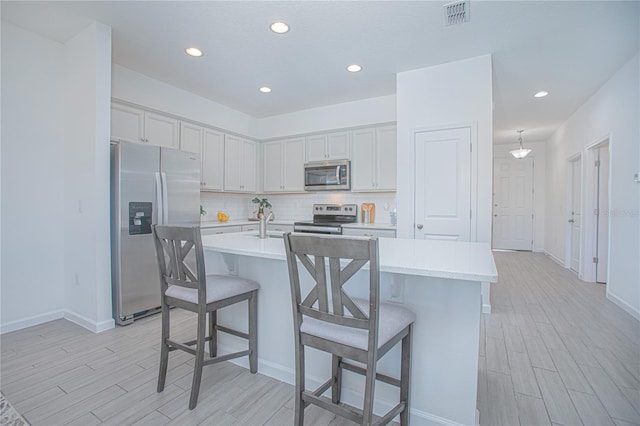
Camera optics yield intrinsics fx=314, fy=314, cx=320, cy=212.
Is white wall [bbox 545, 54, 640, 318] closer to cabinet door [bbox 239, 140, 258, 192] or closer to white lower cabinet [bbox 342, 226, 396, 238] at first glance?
white lower cabinet [bbox 342, 226, 396, 238]

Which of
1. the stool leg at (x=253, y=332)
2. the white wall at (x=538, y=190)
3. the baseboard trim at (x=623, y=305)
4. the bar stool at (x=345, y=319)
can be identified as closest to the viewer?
the bar stool at (x=345, y=319)

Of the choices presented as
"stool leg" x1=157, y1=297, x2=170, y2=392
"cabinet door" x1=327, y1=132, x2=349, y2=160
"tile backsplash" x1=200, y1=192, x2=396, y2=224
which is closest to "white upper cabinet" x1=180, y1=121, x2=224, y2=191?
"tile backsplash" x1=200, y1=192, x2=396, y2=224

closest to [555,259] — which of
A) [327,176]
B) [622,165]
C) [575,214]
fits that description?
[575,214]

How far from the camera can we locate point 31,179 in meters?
2.98

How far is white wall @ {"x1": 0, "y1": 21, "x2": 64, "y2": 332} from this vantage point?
9.29 feet

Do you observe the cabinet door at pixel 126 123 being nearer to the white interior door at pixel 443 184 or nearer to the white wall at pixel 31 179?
the white wall at pixel 31 179

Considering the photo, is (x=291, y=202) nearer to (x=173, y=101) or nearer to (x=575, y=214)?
(x=173, y=101)

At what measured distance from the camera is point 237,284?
2012 millimetres

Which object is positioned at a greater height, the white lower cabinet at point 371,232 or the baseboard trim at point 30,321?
the white lower cabinet at point 371,232

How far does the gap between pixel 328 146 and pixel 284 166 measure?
875mm

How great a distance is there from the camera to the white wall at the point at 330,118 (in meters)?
4.45

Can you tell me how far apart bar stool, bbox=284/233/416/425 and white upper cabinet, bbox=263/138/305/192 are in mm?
3784

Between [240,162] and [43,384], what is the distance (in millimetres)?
3707

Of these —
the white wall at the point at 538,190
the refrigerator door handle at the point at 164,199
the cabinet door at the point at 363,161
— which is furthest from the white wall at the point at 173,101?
the white wall at the point at 538,190
